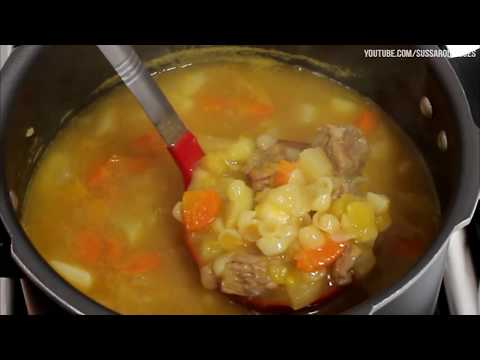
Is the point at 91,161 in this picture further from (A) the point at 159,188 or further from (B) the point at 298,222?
(B) the point at 298,222

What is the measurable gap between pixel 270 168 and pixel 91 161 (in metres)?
0.49

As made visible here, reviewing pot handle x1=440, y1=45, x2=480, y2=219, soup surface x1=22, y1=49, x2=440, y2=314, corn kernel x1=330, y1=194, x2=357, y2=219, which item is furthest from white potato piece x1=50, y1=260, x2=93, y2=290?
pot handle x1=440, y1=45, x2=480, y2=219

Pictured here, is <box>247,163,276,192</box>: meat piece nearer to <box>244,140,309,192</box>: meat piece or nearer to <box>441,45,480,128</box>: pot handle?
<box>244,140,309,192</box>: meat piece

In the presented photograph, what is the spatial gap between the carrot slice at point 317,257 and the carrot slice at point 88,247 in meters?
0.45

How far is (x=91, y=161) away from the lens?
70.2 inches

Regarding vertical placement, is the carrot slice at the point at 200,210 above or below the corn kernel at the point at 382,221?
above

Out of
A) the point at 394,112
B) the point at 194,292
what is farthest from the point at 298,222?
the point at 394,112

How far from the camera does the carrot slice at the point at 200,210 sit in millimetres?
1515

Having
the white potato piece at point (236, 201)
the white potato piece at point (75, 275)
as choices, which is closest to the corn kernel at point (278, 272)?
the white potato piece at point (236, 201)

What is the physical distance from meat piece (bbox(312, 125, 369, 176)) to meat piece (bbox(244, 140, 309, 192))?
0.05m

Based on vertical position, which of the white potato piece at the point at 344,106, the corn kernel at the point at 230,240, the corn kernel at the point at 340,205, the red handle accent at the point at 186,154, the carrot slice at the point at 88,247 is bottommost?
the white potato piece at the point at 344,106

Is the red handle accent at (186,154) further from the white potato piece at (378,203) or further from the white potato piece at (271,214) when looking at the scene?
the white potato piece at (378,203)

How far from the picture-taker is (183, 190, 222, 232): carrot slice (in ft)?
4.97

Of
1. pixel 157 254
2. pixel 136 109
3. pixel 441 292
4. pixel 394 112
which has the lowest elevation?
pixel 441 292
